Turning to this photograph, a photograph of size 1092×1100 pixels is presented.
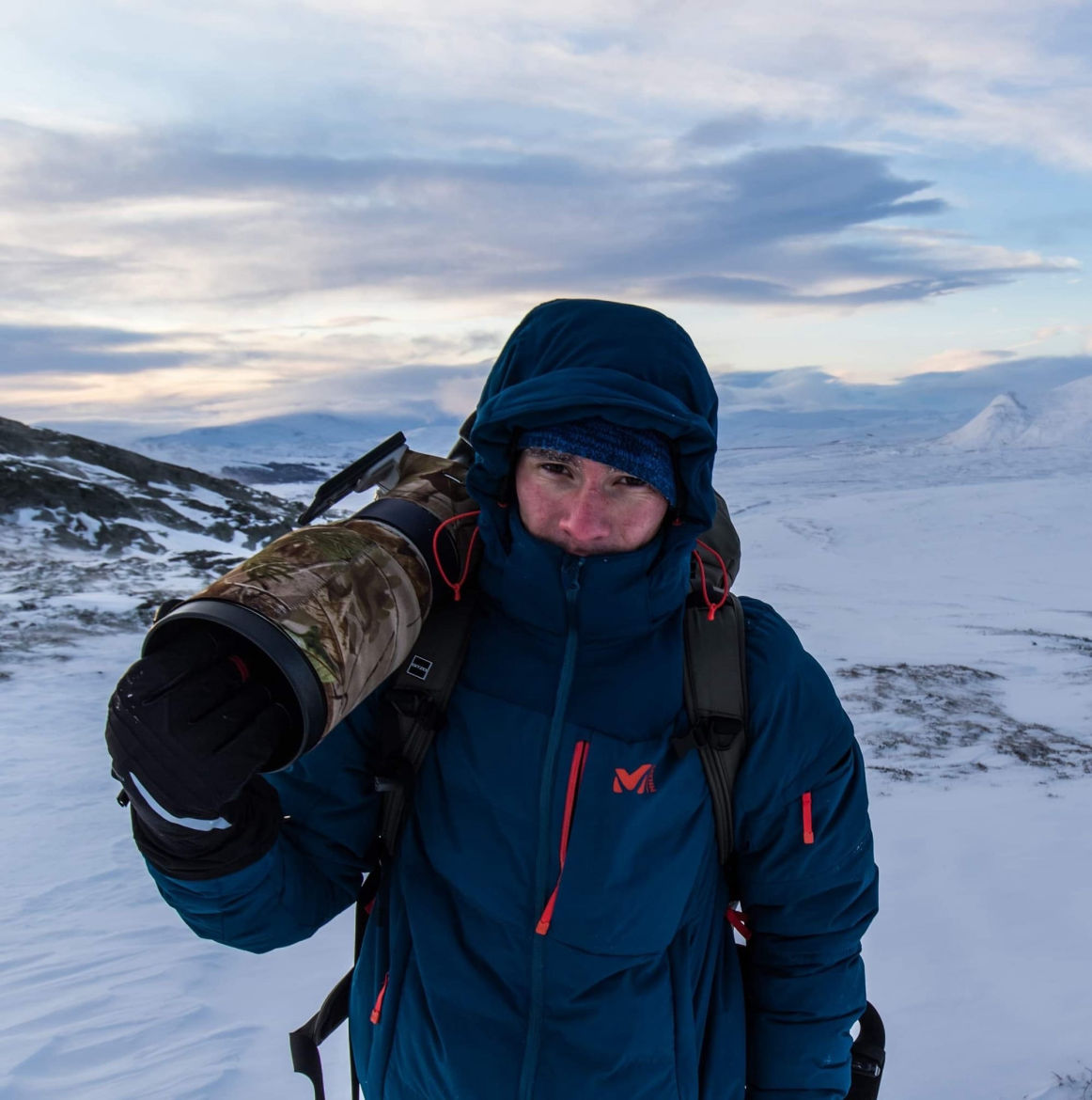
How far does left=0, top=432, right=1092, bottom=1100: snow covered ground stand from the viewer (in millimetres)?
3096

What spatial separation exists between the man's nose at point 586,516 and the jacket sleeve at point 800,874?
0.39 m

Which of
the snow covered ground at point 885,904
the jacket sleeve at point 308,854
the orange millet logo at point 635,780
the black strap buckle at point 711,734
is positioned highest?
the black strap buckle at point 711,734

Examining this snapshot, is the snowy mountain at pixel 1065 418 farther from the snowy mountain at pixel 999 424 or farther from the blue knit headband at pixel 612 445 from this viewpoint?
the blue knit headband at pixel 612 445

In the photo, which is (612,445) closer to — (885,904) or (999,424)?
(885,904)

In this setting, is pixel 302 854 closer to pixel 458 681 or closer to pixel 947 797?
pixel 458 681

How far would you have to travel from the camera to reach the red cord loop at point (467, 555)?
1542mm

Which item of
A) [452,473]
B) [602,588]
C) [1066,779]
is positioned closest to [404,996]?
[602,588]

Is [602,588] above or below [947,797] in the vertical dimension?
above

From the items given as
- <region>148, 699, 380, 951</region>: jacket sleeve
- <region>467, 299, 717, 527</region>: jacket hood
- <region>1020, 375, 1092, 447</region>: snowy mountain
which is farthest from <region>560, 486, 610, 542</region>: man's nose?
<region>1020, 375, 1092, 447</region>: snowy mountain

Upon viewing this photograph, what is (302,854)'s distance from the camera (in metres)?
1.66

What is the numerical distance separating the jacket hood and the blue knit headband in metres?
0.03

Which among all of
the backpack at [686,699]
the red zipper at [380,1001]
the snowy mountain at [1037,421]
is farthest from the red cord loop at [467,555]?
the snowy mountain at [1037,421]

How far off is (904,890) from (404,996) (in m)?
3.42

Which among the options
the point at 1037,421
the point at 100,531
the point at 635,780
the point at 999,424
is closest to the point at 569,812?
the point at 635,780
